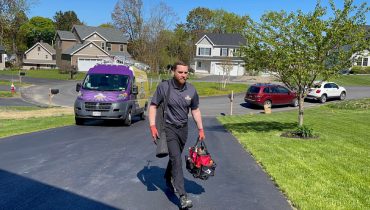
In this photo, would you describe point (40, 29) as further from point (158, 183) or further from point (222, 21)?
point (158, 183)

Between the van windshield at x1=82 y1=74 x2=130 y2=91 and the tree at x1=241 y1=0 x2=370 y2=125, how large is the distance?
5.48 m

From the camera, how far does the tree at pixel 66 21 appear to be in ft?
341

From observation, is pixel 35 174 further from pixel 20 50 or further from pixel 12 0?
pixel 20 50

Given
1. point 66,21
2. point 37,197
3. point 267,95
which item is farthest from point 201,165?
point 66,21

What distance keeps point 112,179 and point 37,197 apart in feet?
4.42

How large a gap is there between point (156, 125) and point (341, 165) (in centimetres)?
408

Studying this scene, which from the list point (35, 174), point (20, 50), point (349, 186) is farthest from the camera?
point (20, 50)

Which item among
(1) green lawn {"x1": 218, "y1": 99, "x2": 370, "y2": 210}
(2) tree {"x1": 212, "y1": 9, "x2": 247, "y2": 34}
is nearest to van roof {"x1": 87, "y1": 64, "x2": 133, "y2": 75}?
(1) green lawn {"x1": 218, "y1": 99, "x2": 370, "y2": 210}

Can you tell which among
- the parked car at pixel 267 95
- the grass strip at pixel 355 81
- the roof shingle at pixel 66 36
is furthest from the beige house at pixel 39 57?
the parked car at pixel 267 95

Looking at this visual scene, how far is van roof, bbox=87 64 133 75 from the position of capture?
48.0 feet

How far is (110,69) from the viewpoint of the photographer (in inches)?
585

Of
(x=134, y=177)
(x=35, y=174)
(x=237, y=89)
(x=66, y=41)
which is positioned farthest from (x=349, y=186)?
(x=66, y=41)

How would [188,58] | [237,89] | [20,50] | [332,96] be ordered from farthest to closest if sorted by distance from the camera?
1. [20,50]
2. [188,58]
3. [237,89]
4. [332,96]

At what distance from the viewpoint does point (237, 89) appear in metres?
40.5
